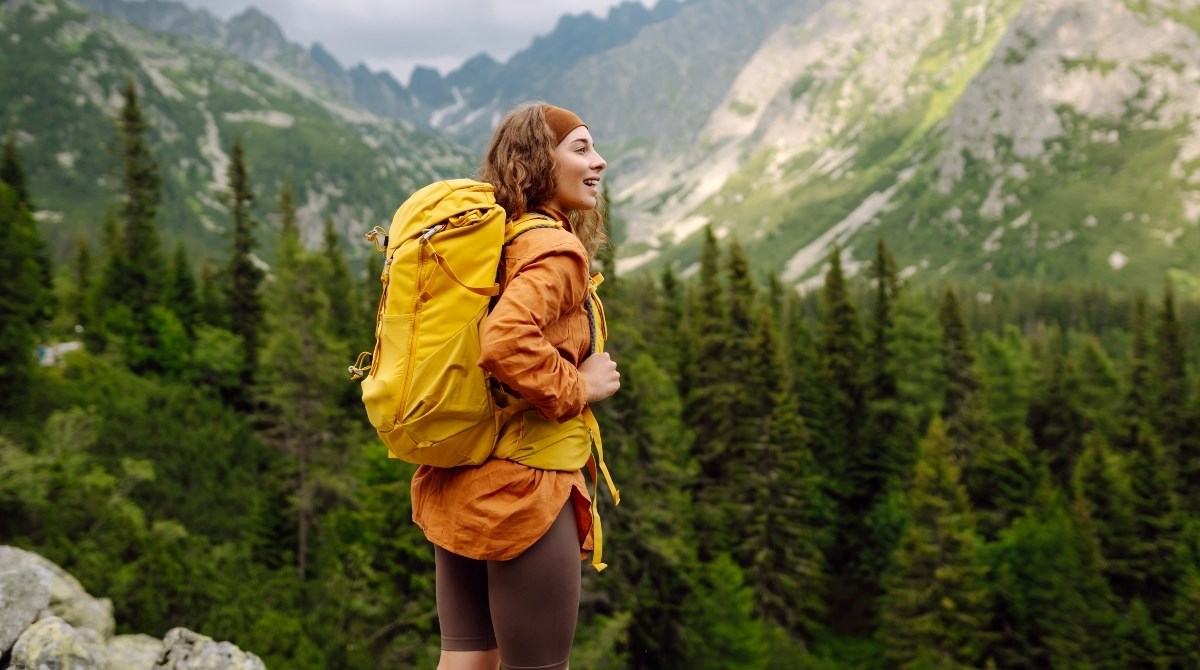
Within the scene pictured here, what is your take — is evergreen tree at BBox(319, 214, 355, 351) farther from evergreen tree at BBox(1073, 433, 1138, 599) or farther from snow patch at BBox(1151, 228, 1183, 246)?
snow patch at BBox(1151, 228, 1183, 246)

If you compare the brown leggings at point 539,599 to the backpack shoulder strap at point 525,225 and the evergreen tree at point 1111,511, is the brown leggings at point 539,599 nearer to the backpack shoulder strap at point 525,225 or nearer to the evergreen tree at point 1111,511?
the backpack shoulder strap at point 525,225

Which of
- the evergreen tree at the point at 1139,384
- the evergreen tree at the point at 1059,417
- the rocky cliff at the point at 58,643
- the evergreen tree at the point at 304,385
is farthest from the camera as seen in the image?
the evergreen tree at the point at 1059,417

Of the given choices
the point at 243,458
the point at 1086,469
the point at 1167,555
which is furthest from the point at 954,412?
the point at 243,458

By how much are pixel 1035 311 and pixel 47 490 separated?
5914 inches

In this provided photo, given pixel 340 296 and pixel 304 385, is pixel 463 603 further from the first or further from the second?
pixel 340 296

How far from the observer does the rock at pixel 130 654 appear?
7.04 m

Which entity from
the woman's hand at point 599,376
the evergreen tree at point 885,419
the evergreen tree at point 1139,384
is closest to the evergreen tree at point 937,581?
the evergreen tree at point 885,419

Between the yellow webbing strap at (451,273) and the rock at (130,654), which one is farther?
the rock at (130,654)

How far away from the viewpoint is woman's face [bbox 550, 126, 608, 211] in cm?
354

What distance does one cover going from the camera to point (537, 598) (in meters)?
3.18

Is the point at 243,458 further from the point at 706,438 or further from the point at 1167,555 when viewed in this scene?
the point at 1167,555

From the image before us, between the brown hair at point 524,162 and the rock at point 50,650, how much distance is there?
5.27 meters

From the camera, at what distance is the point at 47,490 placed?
62.8ft

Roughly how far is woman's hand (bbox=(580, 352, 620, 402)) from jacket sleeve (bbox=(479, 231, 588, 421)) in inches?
4.7
